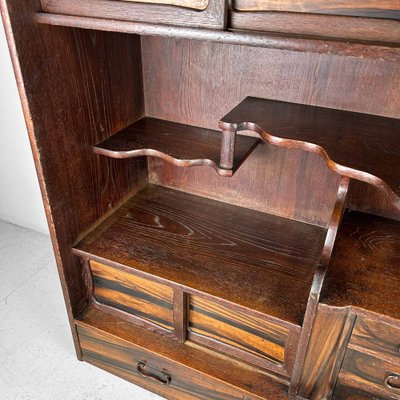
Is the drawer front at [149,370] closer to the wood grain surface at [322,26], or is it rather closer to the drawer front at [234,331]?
the drawer front at [234,331]

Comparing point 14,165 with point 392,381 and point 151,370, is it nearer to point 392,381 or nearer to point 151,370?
point 151,370

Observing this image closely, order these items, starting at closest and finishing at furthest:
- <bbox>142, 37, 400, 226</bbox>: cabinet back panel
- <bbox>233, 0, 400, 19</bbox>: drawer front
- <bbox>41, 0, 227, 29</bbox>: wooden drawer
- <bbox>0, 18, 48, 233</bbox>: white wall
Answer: <bbox>233, 0, 400, 19</bbox>: drawer front → <bbox>41, 0, 227, 29</bbox>: wooden drawer → <bbox>142, 37, 400, 226</bbox>: cabinet back panel → <bbox>0, 18, 48, 233</bbox>: white wall

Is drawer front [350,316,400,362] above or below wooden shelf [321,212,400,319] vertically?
below

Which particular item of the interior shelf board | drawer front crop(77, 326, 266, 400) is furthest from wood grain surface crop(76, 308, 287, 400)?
the interior shelf board

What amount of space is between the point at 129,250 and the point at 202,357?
37 centimetres

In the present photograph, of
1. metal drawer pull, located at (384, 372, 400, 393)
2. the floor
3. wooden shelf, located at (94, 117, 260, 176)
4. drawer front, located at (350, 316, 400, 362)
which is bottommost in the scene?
the floor

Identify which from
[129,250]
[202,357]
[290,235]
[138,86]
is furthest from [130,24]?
[202,357]

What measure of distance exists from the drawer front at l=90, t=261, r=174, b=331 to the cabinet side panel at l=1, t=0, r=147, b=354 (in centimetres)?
8

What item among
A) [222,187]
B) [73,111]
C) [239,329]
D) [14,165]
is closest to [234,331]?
[239,329]

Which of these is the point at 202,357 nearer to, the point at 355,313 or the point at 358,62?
the point at 355,313

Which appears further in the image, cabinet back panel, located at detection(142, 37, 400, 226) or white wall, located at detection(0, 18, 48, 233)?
white wall, located at detection(0, 18, 48, 233)

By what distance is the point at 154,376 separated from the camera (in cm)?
121

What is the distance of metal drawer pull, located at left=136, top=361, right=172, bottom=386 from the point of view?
1.19m

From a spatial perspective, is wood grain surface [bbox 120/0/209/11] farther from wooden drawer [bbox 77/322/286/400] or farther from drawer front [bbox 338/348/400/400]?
wooden drawer [bbox 77/322/286/400]
